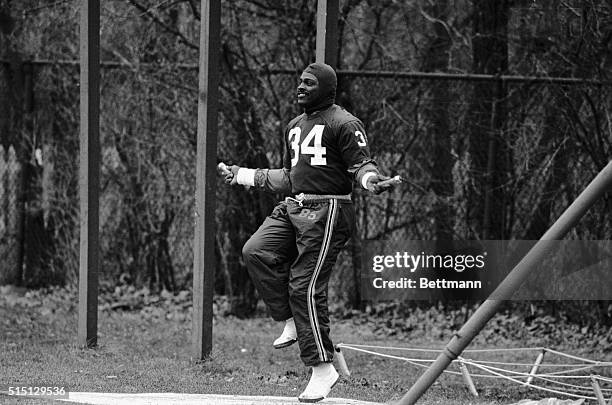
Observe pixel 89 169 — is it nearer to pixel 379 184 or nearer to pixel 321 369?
pixel 321 369

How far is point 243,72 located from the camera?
10.7 metres

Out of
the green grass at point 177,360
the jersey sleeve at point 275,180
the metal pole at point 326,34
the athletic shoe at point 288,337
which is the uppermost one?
the metal pole at point 326,34

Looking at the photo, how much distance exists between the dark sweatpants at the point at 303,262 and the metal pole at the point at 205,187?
1.43m

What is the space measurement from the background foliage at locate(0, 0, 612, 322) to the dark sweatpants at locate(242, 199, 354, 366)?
4248 millimetres

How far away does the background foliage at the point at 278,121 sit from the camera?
402 inches

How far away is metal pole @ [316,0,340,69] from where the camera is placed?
7352 mm

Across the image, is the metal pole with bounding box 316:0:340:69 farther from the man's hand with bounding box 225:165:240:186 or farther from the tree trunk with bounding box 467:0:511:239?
the tree trunk with bounding box 467:0:511:239

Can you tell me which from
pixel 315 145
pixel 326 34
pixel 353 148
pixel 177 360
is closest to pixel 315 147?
pixel 315 145

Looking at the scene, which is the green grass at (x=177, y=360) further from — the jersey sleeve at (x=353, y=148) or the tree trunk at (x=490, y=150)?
the jersey sleeve at (x=353, y=148)

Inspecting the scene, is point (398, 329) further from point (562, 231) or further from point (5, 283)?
point (562, 231)

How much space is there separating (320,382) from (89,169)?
9.96 ft

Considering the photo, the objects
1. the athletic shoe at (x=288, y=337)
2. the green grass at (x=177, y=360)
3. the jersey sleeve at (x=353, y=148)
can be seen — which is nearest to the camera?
the jersey sleeve at (x=353, y=148)

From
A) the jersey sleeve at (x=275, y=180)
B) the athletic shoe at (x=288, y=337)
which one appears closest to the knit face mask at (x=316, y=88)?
the jersey sleeve at (x=275, y=180)

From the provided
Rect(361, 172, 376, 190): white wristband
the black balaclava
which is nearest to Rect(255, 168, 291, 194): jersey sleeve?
the black balaclava
